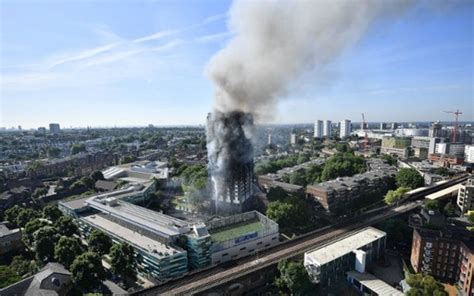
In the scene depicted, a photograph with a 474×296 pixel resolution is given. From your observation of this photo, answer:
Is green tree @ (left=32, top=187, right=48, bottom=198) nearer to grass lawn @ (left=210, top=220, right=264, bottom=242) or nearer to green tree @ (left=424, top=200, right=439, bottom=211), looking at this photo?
grass lawn @ (left=210, top=220, right=264, bottom=242)

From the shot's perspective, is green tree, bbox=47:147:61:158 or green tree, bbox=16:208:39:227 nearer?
green tree, bbox=16:208:39:227

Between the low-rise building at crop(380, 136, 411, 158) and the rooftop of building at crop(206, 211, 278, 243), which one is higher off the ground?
the low-rise building at crop(380, 136, 411, 158)

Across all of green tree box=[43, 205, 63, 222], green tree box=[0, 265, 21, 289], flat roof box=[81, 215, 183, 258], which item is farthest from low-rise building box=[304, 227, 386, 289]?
green tree box=[43, 205, 63, 222]

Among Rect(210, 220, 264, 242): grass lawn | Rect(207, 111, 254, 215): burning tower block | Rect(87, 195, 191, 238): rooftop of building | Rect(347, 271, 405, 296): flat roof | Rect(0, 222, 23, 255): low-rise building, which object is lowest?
Rect(347, 271, 405, 296): flat roof

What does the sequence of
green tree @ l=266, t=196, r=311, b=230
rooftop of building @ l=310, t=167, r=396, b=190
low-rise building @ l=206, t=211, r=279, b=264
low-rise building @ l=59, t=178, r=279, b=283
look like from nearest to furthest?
low-rise building @ l=59, t=178, r=279, b=283, low-rise building @ l=206, t=211, r=279, b=264, green tree @ l=266, t=196, r=311, b=230, rooftop of building @ l=310, t=167, r=396, b=190

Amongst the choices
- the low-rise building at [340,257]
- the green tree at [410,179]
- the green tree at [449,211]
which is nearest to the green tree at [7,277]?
the low-rise building at [340,257]

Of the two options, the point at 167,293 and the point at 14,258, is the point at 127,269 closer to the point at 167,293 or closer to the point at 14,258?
the point at 167,293

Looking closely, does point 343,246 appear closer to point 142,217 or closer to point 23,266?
point 142,217

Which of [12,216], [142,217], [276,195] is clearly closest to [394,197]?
[276,195]
